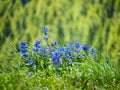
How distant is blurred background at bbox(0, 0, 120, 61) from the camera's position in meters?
12.2

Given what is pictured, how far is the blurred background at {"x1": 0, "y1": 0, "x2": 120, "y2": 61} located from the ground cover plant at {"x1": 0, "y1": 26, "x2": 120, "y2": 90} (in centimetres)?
789

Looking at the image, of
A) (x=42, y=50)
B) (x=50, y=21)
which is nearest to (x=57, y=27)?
(x=50, y=21)

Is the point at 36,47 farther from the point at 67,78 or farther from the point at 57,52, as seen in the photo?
the point at 67,78

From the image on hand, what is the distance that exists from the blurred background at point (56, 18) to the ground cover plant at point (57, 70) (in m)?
7.89

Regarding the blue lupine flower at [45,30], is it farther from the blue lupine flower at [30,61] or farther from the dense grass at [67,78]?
the dense grass at [67,78]

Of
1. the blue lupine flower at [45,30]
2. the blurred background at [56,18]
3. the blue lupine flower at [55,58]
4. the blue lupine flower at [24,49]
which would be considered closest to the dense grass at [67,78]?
the blue lupine flower at [55,58]

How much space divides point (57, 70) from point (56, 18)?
9.64 metres

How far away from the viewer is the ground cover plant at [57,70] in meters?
3.23

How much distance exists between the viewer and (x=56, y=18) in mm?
13266

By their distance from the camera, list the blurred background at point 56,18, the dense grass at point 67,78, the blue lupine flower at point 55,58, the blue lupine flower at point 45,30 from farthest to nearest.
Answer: the blurred background at point 56,18
the blue lupine flower at point 45,30
the blue lupine flower at point 55,58
the dense grass at point 67,78

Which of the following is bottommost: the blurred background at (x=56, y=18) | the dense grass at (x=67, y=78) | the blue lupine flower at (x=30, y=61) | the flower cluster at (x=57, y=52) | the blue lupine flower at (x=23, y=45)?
the dense grass at (x=67, y=78)

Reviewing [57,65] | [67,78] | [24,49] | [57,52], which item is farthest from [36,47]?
[67,78]

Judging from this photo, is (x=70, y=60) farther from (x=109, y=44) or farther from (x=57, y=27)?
(x=57, y=27)

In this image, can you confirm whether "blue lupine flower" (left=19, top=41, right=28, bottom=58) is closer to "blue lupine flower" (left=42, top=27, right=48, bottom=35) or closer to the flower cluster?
the flower cluster
